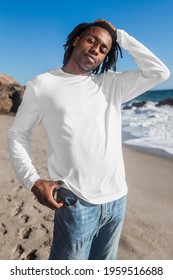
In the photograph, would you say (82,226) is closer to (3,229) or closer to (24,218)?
(3,229)

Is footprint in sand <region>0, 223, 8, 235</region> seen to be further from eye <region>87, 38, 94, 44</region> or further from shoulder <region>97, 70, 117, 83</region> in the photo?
eye <region>87, 38, 94, 44</region>

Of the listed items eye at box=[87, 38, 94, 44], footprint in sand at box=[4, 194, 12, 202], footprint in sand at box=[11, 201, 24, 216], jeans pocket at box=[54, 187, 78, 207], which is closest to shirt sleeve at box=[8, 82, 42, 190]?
jeans pocket at box=[54, 187, 78, 207]

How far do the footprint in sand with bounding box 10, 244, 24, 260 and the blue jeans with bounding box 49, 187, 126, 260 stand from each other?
1.63 meters

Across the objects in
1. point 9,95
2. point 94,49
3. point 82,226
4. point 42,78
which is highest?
point 94,49

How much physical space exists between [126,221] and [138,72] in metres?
2.83

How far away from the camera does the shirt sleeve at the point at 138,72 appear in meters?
1.98

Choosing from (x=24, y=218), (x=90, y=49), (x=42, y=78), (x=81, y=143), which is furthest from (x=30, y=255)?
(x=90, y=49)

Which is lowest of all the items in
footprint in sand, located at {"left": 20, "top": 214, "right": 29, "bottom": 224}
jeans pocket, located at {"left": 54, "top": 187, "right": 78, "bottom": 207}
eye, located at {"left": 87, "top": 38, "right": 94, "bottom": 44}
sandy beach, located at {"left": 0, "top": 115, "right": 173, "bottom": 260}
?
sandy beach, located at {"left": 0, "top": 115, "right": 173, "bottom": 260}

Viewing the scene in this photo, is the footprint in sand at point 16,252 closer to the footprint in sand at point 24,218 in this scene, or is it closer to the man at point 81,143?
the footprint in sand at point 24,218

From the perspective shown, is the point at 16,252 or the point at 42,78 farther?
the point at 16,252

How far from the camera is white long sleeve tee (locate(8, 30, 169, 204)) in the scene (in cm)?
174

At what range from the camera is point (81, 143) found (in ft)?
5.71

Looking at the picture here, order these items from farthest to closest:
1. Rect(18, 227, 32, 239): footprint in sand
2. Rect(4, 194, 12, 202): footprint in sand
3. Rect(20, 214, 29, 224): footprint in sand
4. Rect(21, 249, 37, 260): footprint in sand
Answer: Rect(4, 194, 12, 202): footprint in sand
Rect(20, 214, 29, 224): footprint in sand
Rect(18, 227, 32, 239): footprint in sand
Rect(21, 249, 37, 260): footprint in sand

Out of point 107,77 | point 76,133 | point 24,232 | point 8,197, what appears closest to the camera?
point 76,133
